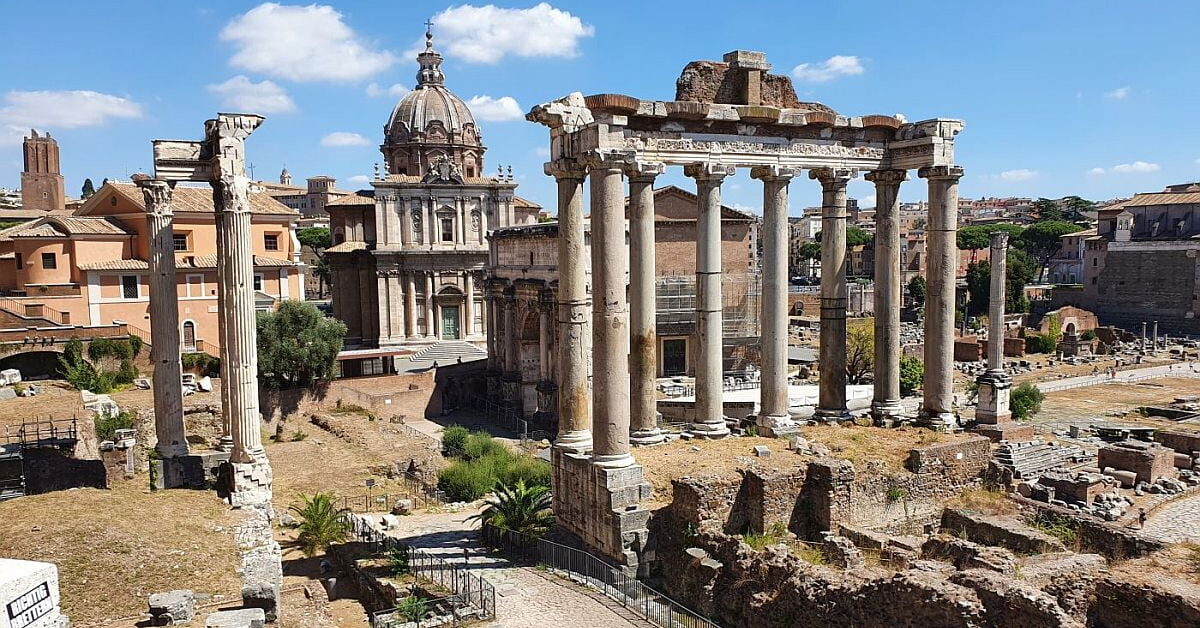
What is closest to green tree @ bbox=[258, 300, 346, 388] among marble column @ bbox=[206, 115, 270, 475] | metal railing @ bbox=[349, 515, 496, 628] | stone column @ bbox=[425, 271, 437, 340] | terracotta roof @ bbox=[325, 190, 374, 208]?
stone column @ bbox=[425, 271, 437, 340]

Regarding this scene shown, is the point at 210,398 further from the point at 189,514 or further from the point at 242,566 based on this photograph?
the point at 242,566

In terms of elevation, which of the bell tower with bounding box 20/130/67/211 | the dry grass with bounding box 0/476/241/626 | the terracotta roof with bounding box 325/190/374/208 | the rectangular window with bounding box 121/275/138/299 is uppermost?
the bell tower with bounding box 20/130/67/211

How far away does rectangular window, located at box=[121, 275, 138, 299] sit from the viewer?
36.7 metres

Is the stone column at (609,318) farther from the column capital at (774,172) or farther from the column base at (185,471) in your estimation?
the column base at (185,471)

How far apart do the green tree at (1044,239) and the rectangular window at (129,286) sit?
90273mm

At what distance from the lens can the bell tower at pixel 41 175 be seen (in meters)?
76.1

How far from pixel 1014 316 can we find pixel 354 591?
6779 centimetres

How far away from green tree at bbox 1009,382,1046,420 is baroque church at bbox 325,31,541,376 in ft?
86.0

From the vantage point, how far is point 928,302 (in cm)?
1872

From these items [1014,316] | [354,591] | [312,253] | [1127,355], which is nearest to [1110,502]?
[354,591]

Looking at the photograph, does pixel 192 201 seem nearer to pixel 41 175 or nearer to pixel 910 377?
pixel 910 377

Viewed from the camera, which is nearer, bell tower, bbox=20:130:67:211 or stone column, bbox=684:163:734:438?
stone column, bbox=684:163:734:438

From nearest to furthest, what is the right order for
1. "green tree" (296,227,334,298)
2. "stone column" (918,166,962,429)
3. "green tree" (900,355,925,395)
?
1. "stone column" (918,166,962,429)
2. "green tree" (900,355,925,395)
3. "green tree" (296,227,334,298)

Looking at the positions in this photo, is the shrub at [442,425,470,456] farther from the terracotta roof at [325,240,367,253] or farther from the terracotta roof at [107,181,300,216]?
the terracotta roof at [325,240,367,253]
